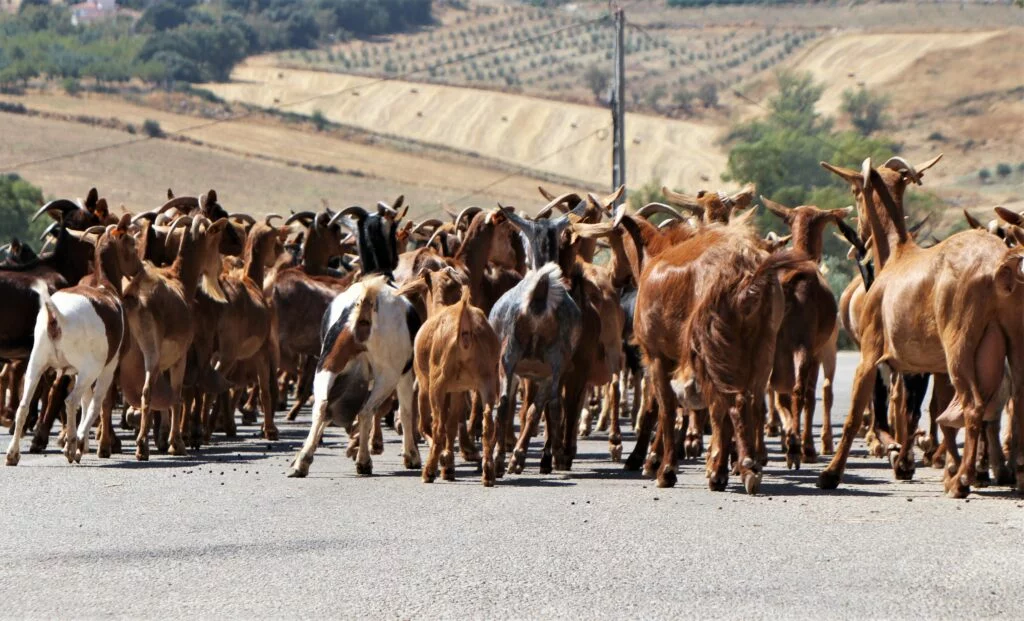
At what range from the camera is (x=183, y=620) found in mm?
8977

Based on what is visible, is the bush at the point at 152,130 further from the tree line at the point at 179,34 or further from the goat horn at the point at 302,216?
the goat horn at the point at 302,216

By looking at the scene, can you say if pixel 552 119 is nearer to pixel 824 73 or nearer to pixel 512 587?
pixel 824 73

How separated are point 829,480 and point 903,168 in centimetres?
329

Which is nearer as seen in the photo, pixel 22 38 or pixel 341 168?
pixel 341 168

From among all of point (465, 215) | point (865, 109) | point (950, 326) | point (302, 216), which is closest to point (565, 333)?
point (950, 326)

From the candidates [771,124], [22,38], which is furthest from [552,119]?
[22,38]

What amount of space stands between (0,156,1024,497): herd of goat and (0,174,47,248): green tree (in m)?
48.5

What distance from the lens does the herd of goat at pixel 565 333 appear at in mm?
14484

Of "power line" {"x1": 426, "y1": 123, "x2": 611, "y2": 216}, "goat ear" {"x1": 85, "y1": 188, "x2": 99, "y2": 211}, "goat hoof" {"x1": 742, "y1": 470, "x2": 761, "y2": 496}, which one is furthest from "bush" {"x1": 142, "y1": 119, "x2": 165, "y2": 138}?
"goat hoof" {"x1": 742, "y1": 470, "x2": 761, "y2": 496}

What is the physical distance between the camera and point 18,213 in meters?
69.8

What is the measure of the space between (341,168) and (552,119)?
2620 centimetres

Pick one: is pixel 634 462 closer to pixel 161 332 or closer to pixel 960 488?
pixel 960 488

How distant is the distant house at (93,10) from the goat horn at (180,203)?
13971 cm

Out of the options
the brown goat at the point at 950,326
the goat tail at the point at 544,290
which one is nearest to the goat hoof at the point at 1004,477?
the brown goat at the point at 950,326
